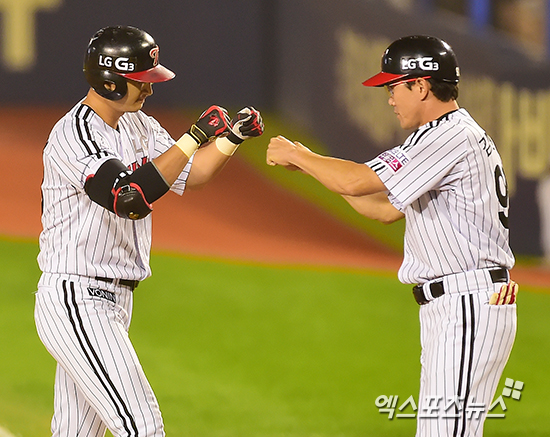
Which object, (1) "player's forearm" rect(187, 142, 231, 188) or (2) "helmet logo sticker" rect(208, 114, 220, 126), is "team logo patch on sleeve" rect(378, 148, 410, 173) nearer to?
(2) "helmet logo sticker" rect(208, 114, 220, 126)

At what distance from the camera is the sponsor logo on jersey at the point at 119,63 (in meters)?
4.01

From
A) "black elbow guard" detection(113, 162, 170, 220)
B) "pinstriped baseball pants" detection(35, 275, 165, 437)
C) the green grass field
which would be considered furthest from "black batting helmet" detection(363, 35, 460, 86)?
the green grass field

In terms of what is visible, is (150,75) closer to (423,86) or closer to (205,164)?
(205,164)

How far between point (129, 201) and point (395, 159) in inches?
46.1

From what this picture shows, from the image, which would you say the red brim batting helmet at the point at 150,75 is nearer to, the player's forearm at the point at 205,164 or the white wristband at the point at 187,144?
the white wristband at the point at 187,144

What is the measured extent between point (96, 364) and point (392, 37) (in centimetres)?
905

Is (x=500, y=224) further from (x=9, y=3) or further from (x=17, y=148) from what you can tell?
(x=9, y=3)

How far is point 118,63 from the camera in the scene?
4008 millimetres

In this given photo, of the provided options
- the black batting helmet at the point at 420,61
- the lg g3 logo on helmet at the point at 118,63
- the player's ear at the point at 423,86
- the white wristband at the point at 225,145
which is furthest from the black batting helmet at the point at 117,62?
the player's ear at the point at 423,86

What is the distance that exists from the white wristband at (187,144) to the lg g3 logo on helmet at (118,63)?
42cm

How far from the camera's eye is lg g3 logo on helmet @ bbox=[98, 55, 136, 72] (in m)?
4.01

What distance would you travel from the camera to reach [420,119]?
13.1ft

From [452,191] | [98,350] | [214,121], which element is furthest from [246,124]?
[98,350]

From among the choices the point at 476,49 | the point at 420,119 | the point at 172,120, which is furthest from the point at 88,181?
the point at 172,120
